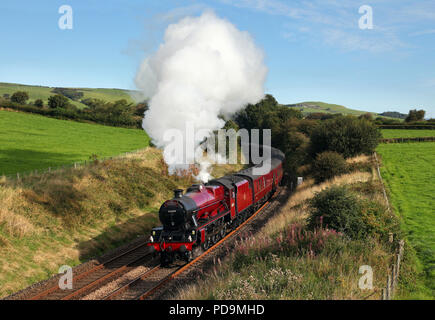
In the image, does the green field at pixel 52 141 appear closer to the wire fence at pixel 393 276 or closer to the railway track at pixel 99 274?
the railway track at pixel 99 274

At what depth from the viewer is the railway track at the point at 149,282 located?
43.1ft

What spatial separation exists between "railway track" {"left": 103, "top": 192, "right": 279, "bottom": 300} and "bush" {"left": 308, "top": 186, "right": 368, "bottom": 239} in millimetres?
5997

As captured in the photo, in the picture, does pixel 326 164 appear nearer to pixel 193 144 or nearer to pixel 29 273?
pixel 193 144

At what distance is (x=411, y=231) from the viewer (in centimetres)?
1480

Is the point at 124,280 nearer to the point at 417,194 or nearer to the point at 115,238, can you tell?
the point at 115,238

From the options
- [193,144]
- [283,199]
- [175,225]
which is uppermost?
[193,144]

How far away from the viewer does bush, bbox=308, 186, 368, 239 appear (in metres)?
13.6

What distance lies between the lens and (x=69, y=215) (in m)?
20.6

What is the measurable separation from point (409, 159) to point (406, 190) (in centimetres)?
1409

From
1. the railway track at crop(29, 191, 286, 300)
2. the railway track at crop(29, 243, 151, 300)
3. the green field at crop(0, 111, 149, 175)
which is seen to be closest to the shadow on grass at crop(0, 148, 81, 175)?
the green field at crop(0, 111, 149, 175)

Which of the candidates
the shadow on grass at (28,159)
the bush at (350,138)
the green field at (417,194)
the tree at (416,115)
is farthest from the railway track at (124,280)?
the tree at (416,115)
